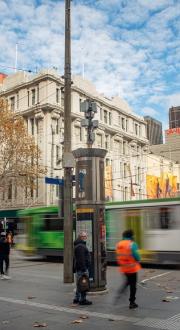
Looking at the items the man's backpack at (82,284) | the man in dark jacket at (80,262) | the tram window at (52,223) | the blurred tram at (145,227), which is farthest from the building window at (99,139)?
the man's backpack at (82,284)

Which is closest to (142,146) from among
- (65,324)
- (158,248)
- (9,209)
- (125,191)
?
(125,191)

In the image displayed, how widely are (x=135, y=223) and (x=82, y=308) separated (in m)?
10.6

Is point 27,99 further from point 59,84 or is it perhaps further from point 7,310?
point 7,310

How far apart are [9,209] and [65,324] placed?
3932cm

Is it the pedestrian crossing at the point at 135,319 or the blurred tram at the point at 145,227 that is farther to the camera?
the blurred tram at the point at 145,227

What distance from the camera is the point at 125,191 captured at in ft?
192

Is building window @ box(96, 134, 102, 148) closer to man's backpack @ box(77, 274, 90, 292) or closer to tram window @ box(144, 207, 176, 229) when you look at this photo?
tram window @ box(144, 207, 176, 229)

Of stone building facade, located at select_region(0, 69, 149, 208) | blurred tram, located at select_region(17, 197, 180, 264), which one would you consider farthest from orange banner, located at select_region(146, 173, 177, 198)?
blurred tram, located at select_region(17, 197, 180, 264)

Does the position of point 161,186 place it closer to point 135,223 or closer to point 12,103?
point 12,103

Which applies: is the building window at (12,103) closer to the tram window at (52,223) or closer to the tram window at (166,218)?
the tram window at (52,223)

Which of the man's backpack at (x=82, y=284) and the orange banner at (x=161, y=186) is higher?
the orange banner at (x=161, y=186)

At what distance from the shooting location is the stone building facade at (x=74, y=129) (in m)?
46.9

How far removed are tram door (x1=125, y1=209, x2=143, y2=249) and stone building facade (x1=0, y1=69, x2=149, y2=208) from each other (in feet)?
61.4

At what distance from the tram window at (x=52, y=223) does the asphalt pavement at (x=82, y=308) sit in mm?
8870
